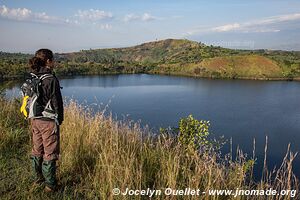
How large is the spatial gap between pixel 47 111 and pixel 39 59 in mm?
597

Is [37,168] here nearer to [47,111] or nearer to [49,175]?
[49,175]

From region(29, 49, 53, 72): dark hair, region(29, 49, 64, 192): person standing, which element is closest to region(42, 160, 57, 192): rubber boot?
region(29, 49, 64, 192): person standing

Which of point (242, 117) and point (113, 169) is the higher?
point (113, 169)

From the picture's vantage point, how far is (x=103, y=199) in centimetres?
297

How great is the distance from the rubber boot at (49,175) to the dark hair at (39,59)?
1081mm

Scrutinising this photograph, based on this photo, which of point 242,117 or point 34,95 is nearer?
point 34,95

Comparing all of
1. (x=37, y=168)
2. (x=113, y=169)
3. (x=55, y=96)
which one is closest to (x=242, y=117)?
(x=113, y=169)

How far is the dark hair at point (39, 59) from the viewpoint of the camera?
3.37 meters

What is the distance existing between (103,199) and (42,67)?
5.35 feet

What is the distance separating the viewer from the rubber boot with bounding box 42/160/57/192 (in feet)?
10.8

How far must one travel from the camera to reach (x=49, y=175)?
3.31 metres

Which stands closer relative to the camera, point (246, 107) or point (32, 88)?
point (32, 88)

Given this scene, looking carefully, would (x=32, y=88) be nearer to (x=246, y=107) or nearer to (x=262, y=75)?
(x=246, y=107)

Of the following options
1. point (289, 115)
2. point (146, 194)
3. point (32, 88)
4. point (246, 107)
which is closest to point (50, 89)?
point (32, 88)
